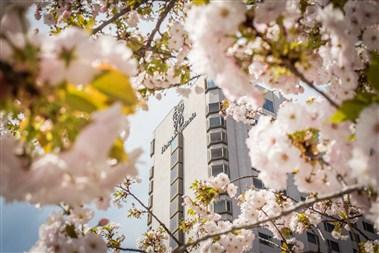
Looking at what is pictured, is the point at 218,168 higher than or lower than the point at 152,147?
lower

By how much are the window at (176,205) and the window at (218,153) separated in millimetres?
5108

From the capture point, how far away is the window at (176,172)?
3725 cm

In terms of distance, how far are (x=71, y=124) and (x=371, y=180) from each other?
48.2 inches

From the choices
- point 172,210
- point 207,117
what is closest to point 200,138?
point 207,117

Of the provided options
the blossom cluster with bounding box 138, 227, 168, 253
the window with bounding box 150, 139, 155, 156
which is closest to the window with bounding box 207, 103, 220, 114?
the window with bounding box 150, 139, 155, 156

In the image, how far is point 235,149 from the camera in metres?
34.2

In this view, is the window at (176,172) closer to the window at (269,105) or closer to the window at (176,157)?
the window at (176,157)

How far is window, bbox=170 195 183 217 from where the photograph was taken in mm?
34778

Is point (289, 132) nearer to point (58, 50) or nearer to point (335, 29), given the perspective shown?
point (335, 29)

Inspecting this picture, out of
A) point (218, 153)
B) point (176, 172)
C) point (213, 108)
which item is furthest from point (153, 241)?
point (176, 172)

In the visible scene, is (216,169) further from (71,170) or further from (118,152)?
(71,170)

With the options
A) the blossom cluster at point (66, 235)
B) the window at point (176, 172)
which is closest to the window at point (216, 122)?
the window at point (176, 172)

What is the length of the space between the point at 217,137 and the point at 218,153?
1.79 metres

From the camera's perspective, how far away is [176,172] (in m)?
37.7
